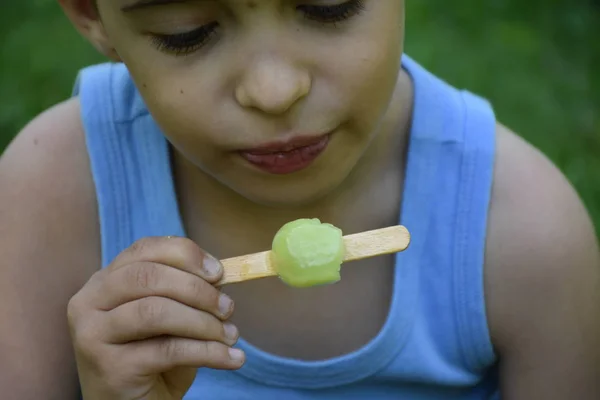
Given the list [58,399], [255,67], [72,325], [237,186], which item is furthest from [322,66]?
[58,399]

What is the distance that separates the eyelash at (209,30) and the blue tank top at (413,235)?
324 mm

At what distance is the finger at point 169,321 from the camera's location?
3.16 ft

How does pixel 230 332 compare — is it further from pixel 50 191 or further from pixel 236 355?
pixel 50 191

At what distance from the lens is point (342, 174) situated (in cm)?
105

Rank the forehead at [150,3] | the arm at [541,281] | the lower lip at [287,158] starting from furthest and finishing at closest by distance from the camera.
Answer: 1. the arm at [541,281]
2. the lower lip at [287,158]
3. the forehead at [150,3]

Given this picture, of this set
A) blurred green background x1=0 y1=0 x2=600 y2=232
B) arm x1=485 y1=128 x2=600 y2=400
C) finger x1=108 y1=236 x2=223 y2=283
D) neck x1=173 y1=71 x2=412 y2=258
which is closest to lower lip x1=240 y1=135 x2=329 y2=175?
finger x1=108 y1=236 x2=223 y2=283

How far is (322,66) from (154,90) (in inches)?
8.0

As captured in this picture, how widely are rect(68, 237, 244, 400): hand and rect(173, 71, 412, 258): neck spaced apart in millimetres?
273

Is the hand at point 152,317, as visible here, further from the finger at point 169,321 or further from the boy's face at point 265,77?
the boy's face at point 265,77

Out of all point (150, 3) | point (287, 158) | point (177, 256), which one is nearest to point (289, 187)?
point (287, 158)

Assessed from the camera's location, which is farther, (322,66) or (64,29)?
(64,29)

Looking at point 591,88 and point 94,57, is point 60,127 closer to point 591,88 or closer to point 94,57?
point 94,57

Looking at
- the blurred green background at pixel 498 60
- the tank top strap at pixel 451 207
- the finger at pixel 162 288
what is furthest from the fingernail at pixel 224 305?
the blurred green background at pixel 498 60

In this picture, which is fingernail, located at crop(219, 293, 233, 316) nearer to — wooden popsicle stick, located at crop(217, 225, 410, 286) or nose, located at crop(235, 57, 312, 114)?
wooden popsicle stick, located at crop(217, 225, 410, 286)
